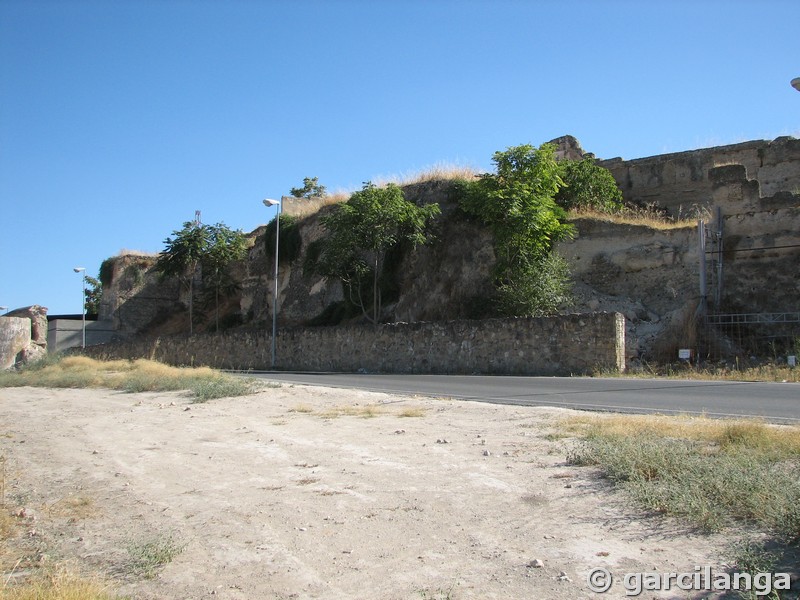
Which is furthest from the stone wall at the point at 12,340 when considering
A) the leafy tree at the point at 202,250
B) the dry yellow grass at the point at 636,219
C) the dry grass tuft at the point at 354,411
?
the dry grass tuft at the point at 354,411

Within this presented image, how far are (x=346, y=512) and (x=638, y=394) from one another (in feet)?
30.2

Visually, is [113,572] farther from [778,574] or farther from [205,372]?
[205,372]

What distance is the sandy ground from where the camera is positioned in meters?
4.52

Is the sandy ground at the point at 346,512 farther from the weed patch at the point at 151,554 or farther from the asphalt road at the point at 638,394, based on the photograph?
the asphalt road at the point at 638,394

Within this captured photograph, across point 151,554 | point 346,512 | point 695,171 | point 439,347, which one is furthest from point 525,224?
point 151,554

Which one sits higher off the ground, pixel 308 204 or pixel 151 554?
pixel 308 204

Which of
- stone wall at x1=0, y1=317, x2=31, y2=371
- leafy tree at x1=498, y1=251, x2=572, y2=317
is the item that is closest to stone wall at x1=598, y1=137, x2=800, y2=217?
leafy tree at x1=498, y1=251, x2=572, y2=317

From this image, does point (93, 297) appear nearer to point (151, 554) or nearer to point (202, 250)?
point (202, 250)

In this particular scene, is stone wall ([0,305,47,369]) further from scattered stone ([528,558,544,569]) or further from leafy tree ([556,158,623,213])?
scattered stone ([528,558,544,569])

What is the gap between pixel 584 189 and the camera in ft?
101

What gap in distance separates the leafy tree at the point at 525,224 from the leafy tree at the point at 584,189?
5.88 ft

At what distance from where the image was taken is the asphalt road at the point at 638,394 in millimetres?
10703

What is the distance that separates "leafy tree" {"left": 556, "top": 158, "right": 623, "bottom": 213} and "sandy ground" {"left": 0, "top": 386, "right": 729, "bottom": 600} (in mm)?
21577

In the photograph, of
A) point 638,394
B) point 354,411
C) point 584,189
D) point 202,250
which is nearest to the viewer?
point 354,411
